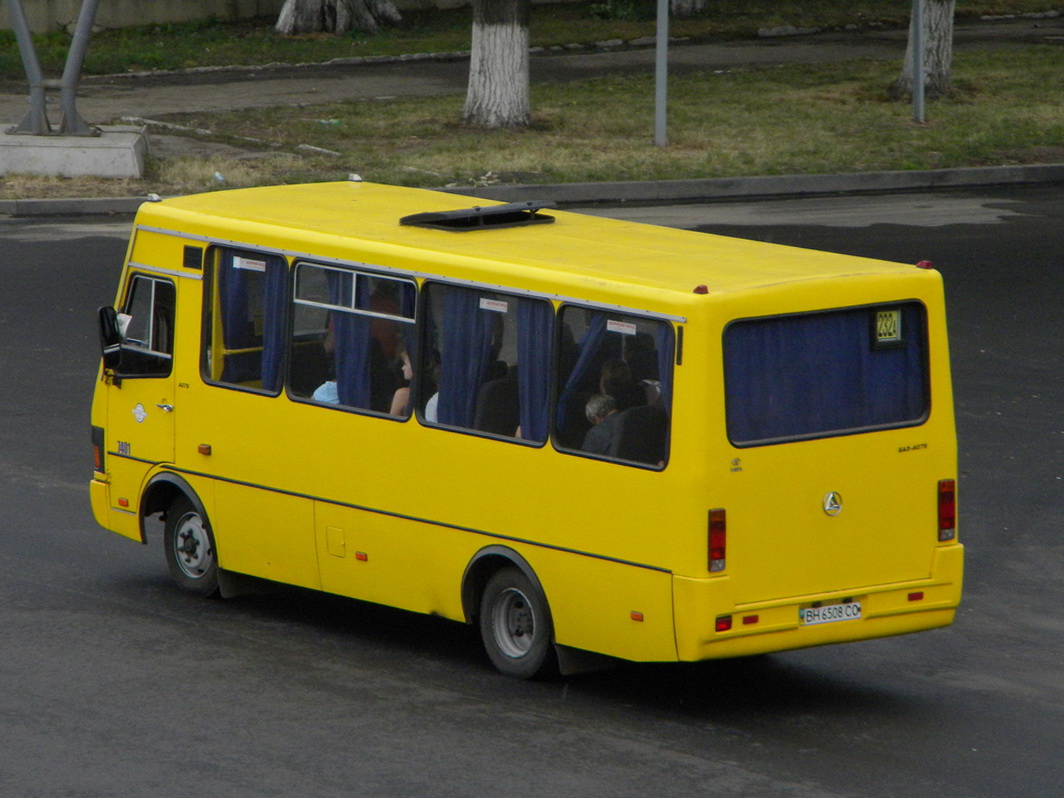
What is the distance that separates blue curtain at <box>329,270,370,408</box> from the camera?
9016 millimetres

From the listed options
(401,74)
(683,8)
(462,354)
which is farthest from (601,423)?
(683,8)

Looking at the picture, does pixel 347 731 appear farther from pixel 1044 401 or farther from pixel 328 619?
pixel 1044 401

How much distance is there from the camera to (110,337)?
10258 mm

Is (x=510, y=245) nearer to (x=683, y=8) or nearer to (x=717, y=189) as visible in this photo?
(x=717, y=189)

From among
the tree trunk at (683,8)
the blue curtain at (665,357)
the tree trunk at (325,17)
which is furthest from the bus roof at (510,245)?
the tree trunk at (683,8)

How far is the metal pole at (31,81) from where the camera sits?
24016 millimetres

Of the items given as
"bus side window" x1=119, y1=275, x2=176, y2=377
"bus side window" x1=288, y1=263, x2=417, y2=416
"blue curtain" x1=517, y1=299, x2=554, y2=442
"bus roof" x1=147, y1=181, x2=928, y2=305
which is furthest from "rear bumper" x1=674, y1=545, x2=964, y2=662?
"bus side window" x1=119, y1=275, x2=176, y2=377

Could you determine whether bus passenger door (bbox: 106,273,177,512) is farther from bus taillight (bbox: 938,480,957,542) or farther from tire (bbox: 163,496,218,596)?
bus taillight (bbox: 938,480,957,542)

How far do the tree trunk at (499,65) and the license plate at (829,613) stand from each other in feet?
64.1

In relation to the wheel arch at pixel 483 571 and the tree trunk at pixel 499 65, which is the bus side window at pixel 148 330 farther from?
the tree trunk at pixel 499 65

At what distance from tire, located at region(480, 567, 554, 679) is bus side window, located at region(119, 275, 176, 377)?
8.30 ft

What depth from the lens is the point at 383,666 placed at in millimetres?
8711

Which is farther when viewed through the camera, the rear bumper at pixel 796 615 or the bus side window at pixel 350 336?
the bus side window at pixel 350 336

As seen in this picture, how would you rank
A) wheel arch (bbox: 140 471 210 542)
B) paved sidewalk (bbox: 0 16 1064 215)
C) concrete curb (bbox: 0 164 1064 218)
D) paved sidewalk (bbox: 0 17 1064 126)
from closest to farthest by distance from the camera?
wheel arch (bbox: 140 471 210 542), concrete curb (bbox: 0 164 1064 218), paved sidewalk (bbox: 0 16 1064 215), paved sidewalk (bbox: 0 17 1064 126)
